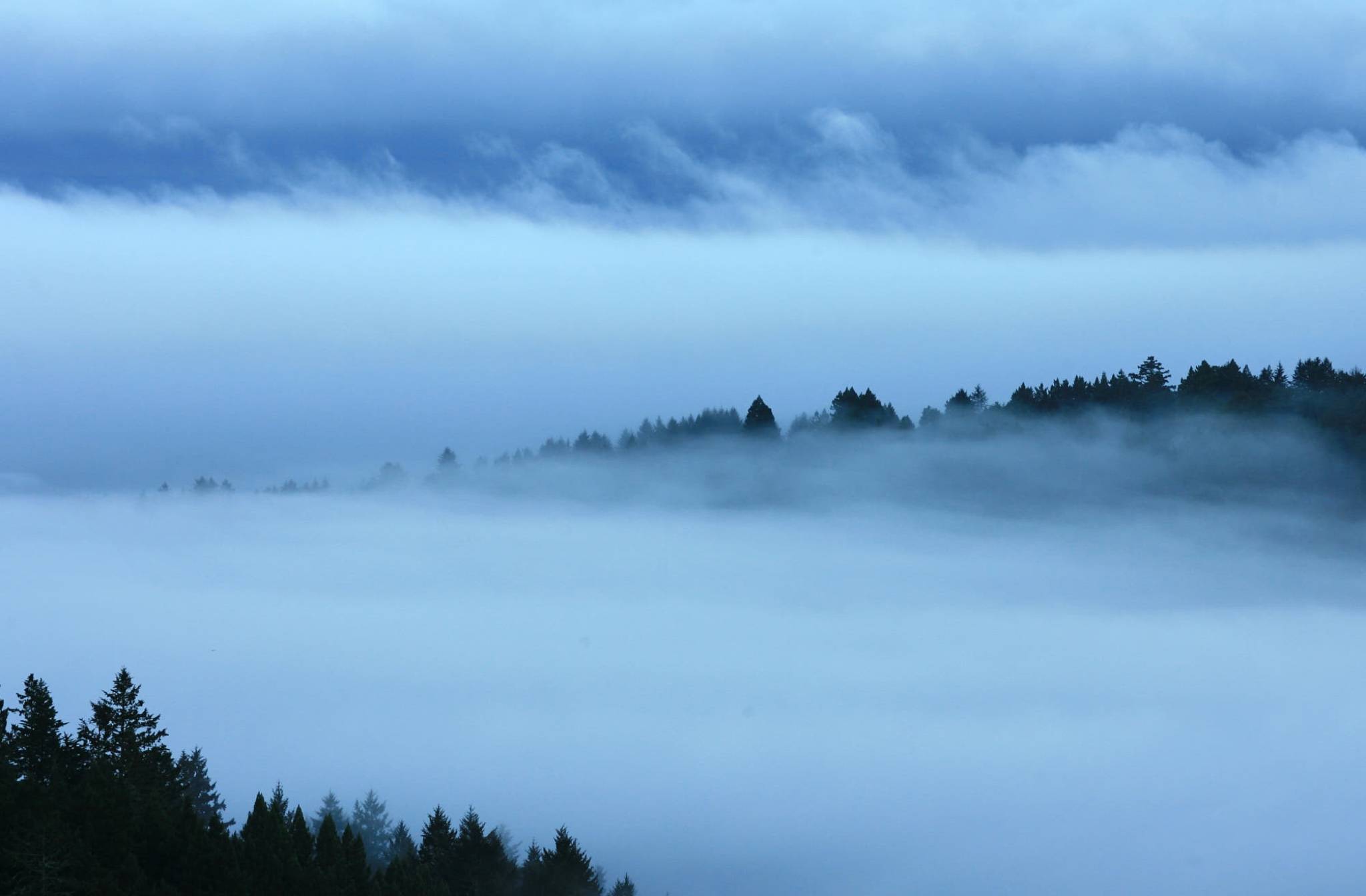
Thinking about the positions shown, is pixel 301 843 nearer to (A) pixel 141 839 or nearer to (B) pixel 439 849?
(A) pixel 141 839

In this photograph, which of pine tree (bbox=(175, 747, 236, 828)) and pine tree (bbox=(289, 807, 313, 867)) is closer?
pine tree (bbox=(289, 807, 313, 867))

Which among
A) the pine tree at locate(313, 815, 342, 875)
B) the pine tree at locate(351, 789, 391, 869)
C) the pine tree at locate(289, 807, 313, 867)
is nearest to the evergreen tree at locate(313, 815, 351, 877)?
the pine tree at locate(313, 815, 342, 875)

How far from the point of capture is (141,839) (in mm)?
47219

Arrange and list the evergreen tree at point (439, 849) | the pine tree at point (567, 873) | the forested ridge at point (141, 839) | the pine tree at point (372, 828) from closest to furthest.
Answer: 1. the forested ridge at point (141, 839)
2. the evergreen tree at point (439, 849)
3. the pine tree at point (567, 873)
4. the pine tree at point (372, 828)

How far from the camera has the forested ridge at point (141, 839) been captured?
142 feet

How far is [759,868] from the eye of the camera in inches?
6137

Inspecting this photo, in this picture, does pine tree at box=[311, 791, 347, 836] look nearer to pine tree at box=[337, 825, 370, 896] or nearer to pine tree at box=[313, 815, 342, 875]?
pine tree at box=[337, 825, 370, 896]

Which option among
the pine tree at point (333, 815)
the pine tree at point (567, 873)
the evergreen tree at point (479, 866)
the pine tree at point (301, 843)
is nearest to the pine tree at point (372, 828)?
the pine tree at point (333, 815)

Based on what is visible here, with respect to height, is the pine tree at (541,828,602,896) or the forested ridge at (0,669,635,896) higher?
the forested ridge at (0,669,635,896)

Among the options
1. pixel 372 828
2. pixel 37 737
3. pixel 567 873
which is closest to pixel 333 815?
pixel 372 828

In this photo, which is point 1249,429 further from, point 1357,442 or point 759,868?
point 759,868

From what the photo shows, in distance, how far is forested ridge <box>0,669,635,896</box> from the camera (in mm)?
43219

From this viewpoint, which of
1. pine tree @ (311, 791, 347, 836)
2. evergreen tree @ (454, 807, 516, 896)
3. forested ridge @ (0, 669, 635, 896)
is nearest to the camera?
forested ridge @ (0, 669, 635, 896)

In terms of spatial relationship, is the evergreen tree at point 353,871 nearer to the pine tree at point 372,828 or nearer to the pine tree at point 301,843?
the pine tree at point 301,843
